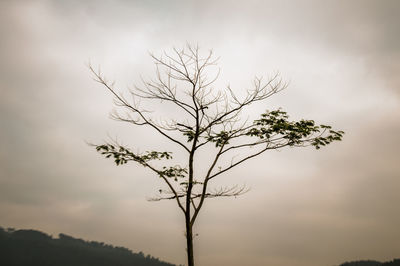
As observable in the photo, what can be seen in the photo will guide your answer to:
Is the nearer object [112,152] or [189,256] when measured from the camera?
[189,256]

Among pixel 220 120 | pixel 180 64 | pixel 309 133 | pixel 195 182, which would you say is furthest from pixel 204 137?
pixel 309 133

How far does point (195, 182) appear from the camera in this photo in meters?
10.7

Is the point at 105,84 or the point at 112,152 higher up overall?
the point at 105,84

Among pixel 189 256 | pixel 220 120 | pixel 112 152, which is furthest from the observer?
pixel 220 120

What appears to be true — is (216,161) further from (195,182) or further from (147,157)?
(147,157)

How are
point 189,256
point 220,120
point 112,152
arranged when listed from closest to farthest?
point 189,256 → point 112,152 → point 220,120

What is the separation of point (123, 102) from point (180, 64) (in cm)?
257

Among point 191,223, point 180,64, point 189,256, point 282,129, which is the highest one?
point 180,64

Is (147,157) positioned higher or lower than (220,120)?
lower

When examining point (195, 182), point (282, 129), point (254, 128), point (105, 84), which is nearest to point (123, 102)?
point (105, 84)

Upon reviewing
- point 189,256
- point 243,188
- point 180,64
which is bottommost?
point 189,256

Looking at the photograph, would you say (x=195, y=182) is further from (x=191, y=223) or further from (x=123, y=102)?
(x=123, y=102)

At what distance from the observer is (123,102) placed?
35.9 ft

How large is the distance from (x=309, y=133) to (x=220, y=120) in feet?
10.7
